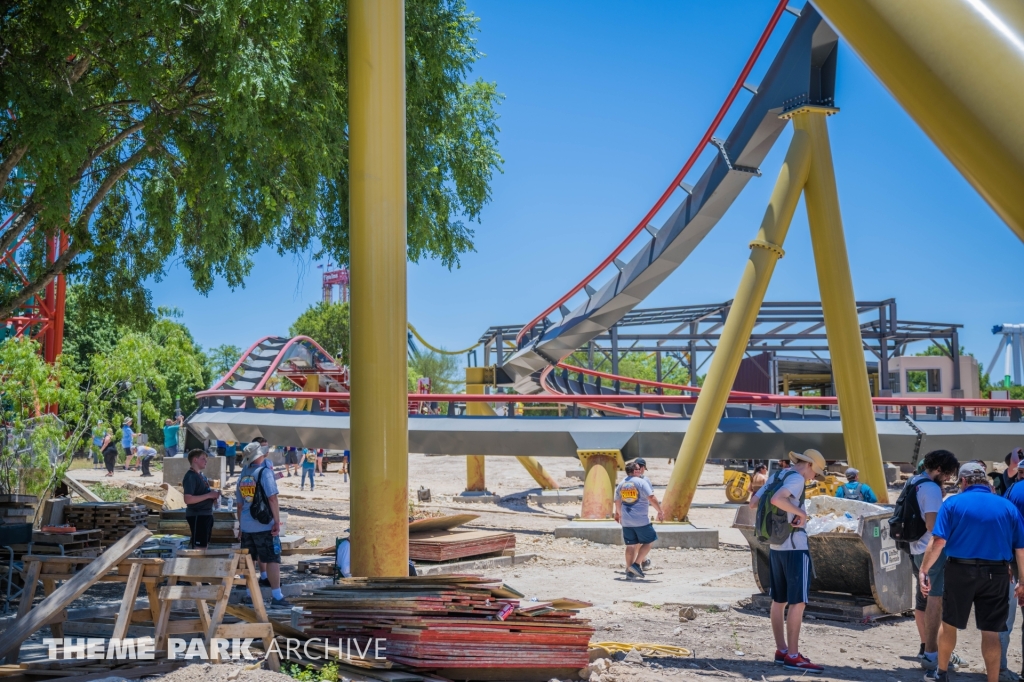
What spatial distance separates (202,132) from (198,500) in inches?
152

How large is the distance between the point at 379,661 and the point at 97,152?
6.10m

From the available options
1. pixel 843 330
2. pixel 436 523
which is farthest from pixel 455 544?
pixel 843 330

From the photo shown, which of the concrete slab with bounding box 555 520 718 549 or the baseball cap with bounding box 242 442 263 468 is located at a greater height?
the baseball cap with bounding box 242 442 263 468

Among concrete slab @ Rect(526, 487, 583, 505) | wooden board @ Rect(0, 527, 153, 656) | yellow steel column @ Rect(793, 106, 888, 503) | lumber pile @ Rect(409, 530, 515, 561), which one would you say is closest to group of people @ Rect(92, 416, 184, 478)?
concrete slab @ Rect(526, 487, 583, 505)

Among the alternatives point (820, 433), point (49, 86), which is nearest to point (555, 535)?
point (820, 433)

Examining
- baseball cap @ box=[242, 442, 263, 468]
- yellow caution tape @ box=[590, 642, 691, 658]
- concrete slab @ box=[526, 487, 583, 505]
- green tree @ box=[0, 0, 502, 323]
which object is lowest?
concrete slab @ box=[526, 487, 583, 505]

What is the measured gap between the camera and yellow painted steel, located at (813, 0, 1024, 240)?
123 cm

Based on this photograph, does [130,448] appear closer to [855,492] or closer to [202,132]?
[202,132]

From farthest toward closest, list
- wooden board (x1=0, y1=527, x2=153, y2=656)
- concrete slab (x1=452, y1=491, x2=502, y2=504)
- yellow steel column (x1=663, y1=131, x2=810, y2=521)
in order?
concrete slab (x1=452, y1=491, x2=502, y2=504)
yellow steel column (x1=663, y1=131, x2=810, y2=521)
wooden board (x1=0, y1=527, x2=153, y2=656)

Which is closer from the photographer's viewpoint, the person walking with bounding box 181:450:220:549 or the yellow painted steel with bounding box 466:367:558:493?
the person walking with bounding box 181:450:220:549

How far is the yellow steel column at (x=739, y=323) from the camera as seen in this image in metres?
13.9

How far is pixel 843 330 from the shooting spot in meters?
13.9

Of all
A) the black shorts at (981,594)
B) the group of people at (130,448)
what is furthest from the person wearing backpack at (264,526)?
the group of people at (130,448)

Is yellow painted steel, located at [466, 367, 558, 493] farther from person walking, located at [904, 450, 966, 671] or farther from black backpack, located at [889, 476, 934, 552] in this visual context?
person walking, located at [904, 450, 966, 671]
